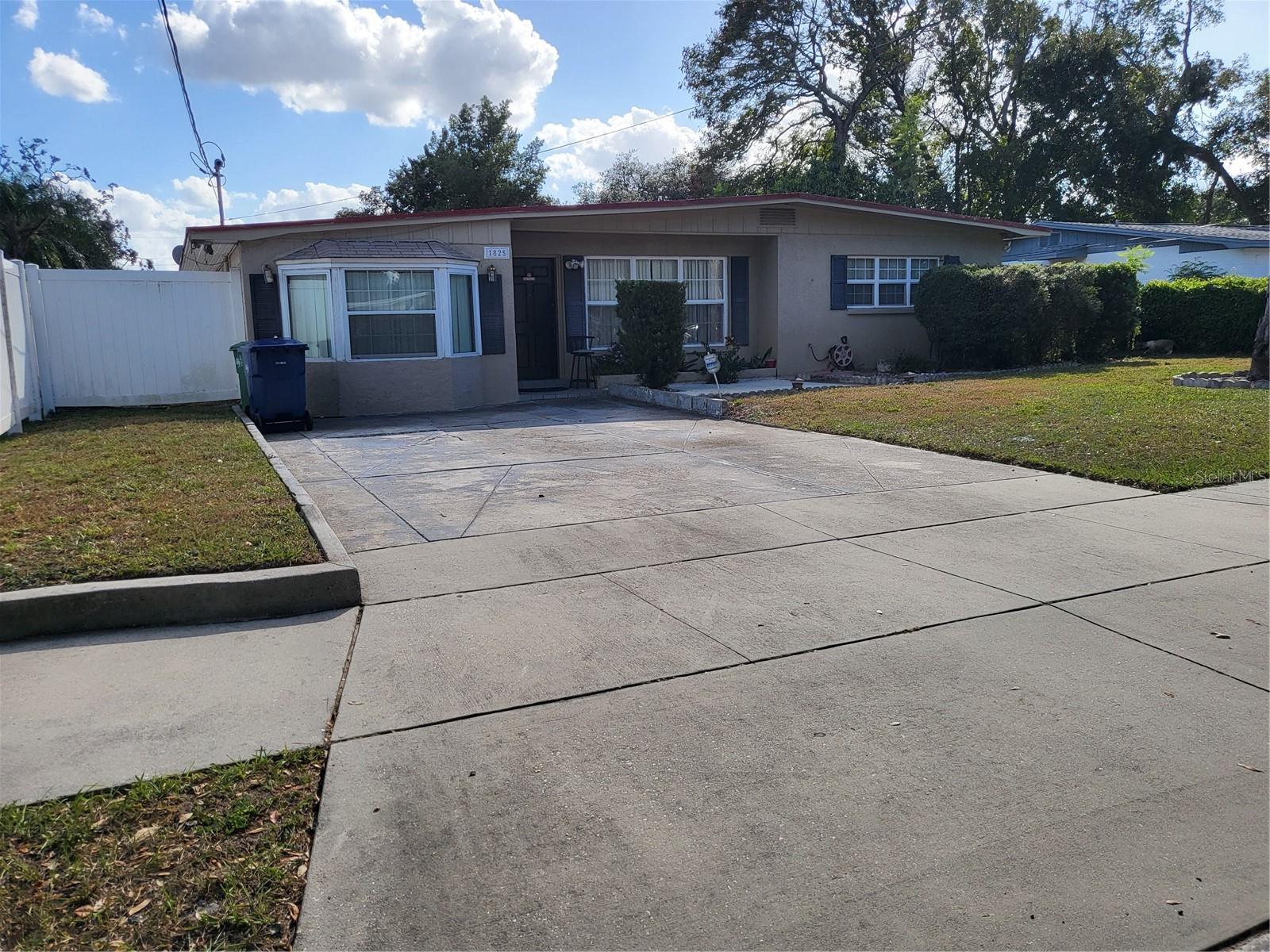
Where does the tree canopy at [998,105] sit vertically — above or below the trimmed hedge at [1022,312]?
above

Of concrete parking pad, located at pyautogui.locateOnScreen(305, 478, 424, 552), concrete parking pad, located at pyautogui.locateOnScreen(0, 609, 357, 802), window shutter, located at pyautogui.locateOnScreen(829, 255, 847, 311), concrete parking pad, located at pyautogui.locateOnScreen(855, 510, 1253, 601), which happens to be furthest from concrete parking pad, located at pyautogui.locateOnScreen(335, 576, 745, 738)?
window shutter, located at pyautogui.locateOnScreen(829, 255, 847, 311)

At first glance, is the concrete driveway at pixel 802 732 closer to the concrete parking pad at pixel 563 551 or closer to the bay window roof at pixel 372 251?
the concrete parking pad at pixel 563 551

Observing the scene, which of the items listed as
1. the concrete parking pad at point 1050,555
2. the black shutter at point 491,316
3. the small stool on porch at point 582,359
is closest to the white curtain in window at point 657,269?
the small stool on porch at point 582,359

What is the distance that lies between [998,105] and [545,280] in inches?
1190

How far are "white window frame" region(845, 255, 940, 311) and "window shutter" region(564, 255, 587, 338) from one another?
18.3 ft

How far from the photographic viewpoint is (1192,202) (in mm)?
41219

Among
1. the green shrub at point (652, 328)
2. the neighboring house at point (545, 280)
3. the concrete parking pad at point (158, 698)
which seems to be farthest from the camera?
the green shrub at point (652, 328)

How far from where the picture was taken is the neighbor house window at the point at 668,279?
1820 cm

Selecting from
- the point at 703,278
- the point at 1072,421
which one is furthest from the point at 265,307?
the point at 1072,421

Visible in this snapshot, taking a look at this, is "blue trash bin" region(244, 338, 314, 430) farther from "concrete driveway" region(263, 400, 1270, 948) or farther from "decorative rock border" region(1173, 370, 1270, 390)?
"decorative rock border" region(1173, 370, 1270, 390)

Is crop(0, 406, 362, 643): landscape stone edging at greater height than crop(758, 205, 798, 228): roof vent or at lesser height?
lesser

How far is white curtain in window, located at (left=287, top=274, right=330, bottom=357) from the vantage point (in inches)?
573

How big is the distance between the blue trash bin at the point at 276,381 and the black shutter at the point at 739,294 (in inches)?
369

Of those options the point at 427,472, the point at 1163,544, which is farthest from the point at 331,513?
the point at 1163,544
